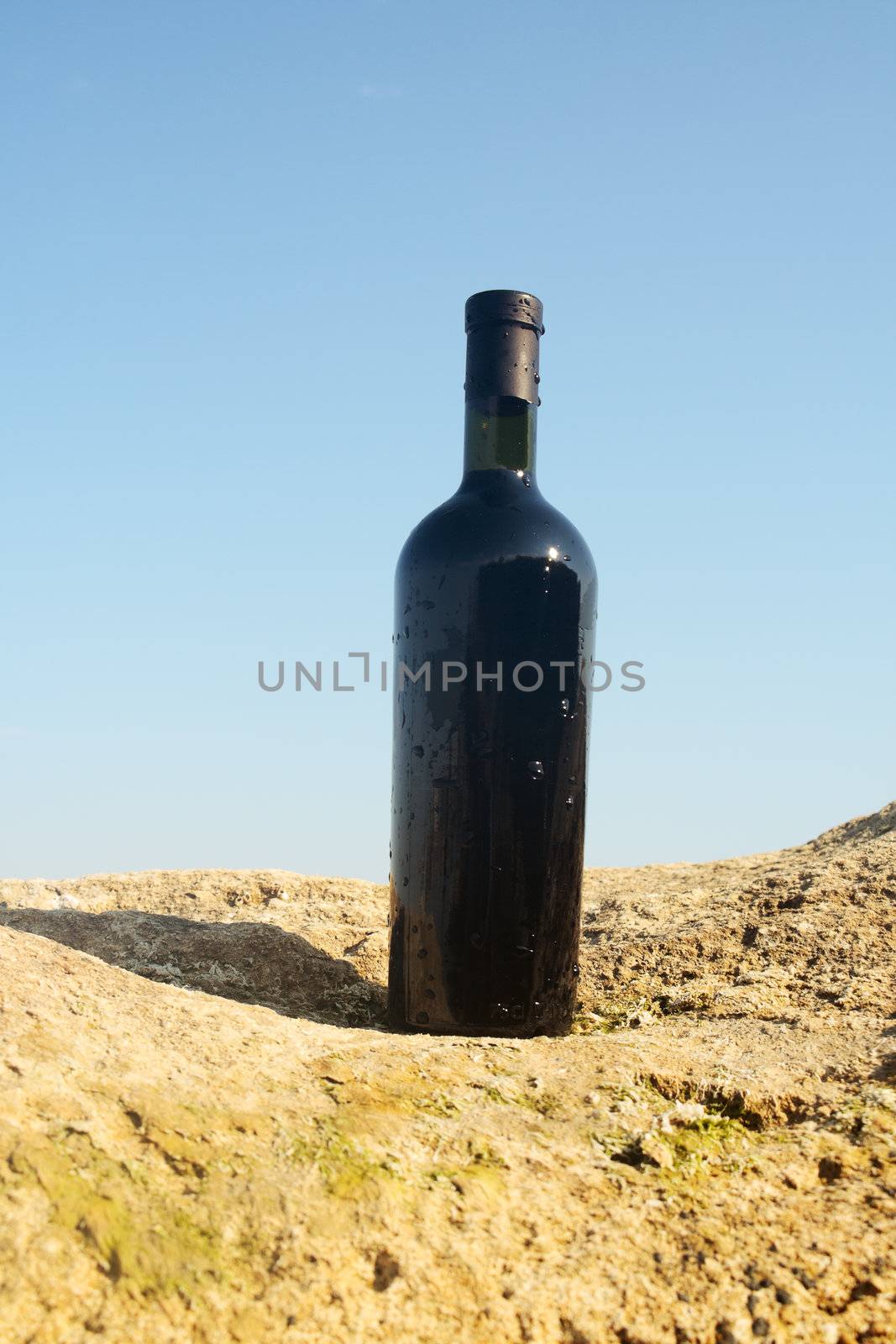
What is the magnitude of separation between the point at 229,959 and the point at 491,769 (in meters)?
1.42

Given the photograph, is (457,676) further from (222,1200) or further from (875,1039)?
(222,1200)

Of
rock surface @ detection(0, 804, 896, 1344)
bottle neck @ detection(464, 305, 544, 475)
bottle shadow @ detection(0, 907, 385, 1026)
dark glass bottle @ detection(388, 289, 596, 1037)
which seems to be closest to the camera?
rock surface @ detection(0, 804, 896, 1344)

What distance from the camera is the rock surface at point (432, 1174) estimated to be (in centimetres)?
176

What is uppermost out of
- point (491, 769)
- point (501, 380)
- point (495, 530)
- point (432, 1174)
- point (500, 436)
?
point (501, 380)

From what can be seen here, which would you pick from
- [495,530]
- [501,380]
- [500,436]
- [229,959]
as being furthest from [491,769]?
[229,959]

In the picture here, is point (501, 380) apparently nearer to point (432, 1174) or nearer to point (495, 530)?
point (495, 530)

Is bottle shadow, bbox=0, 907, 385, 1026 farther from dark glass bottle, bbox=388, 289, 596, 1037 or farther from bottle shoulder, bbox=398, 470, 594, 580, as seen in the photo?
bottle shoulder, bbox=398, 470, 594, 580

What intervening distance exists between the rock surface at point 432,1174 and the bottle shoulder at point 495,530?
54.0 inches

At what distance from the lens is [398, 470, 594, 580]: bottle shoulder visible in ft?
11.1

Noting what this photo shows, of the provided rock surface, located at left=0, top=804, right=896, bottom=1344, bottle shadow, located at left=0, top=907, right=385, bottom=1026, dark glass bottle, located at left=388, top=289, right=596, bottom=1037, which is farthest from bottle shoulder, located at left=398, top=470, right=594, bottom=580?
bottle shadow, located at left=0, top=907, right=385, bottom=1026

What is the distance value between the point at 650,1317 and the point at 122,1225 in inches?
33.2

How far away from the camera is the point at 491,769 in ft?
11.1

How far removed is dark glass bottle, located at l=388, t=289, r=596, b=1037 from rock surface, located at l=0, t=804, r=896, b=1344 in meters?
0.43

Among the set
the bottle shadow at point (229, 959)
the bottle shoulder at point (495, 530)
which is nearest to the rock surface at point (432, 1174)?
the bottle shadow at point (229, 959)
